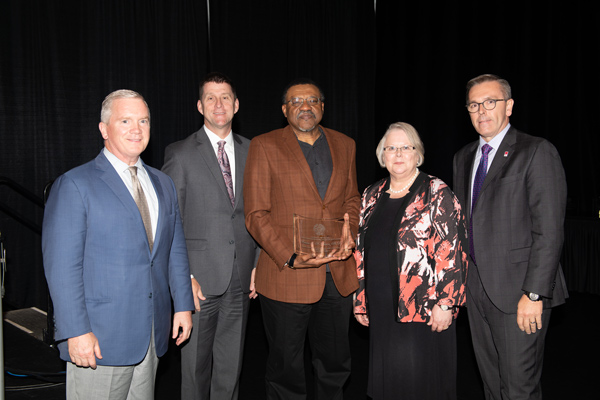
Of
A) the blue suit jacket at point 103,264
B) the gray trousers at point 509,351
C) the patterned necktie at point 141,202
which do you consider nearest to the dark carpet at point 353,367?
the gray trousers at point 509,351

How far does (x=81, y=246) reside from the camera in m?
1.84

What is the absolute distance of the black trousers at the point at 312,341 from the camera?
2.63m

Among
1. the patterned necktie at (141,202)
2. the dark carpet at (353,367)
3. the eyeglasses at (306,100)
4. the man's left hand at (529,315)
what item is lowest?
the dark carpet at (353,367)

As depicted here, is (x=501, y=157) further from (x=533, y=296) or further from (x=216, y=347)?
(x=216, y=347)

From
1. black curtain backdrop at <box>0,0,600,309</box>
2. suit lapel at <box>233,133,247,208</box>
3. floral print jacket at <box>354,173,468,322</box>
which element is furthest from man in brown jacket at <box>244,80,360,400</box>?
black curtain backdrop at <box>0,0,600,309</box>

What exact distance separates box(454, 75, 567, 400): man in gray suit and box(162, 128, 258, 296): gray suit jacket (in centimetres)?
132

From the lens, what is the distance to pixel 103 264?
1896 millimetres

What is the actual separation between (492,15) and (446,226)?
5.74 metres

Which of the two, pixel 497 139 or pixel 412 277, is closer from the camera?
pixel 412 277

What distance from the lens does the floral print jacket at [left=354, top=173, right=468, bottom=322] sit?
2307 mm

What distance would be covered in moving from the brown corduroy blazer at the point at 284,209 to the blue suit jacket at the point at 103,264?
2.03 feet

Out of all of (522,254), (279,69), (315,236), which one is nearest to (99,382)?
(315,236)

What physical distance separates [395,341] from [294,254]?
67 cm

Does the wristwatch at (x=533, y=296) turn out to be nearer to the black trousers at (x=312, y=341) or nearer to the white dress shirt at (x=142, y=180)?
the black trousers at (x=312, y=341)
